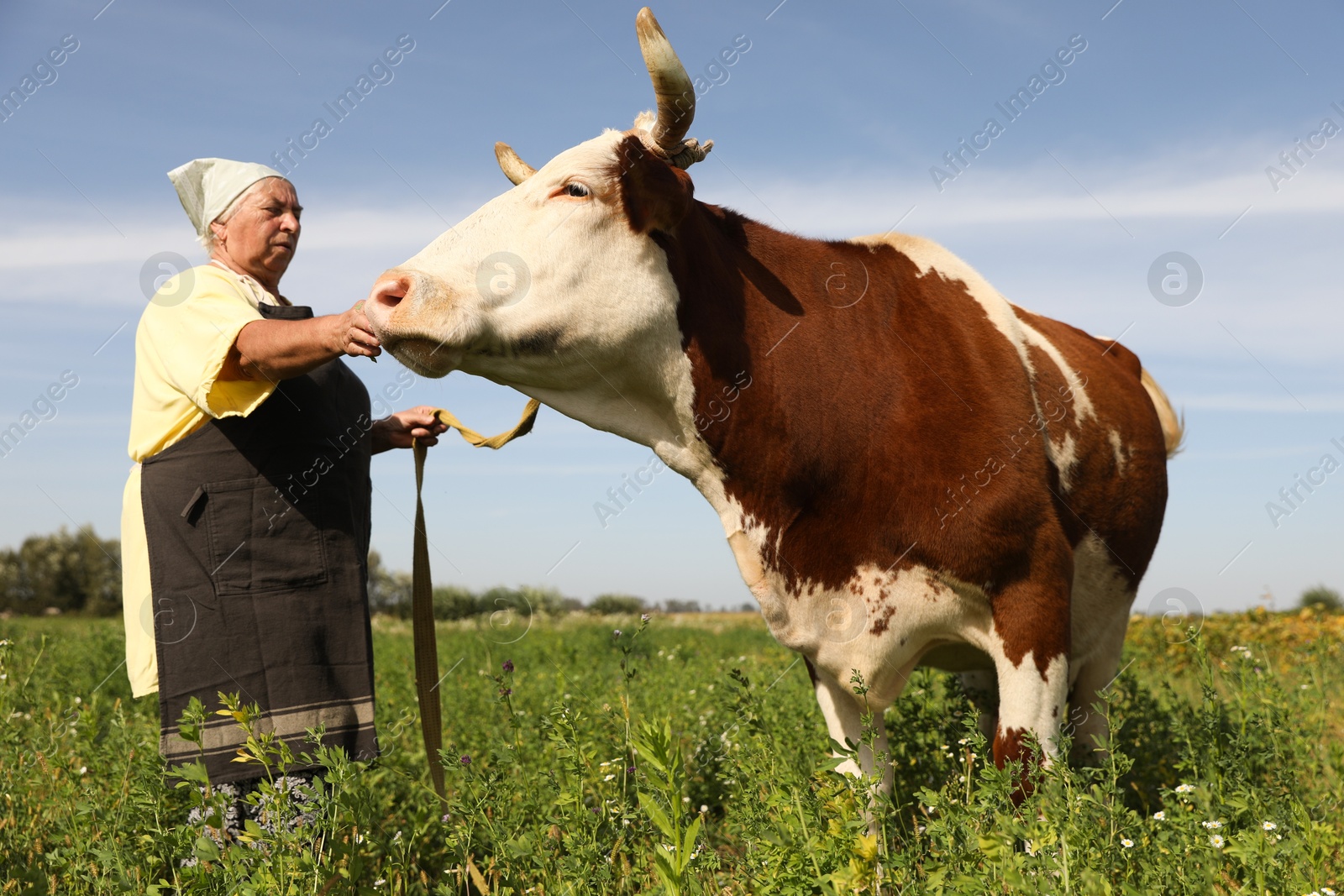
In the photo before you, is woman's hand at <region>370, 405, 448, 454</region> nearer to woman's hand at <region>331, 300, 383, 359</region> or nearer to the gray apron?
the gray apron

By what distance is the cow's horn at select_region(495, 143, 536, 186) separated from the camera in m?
3.77

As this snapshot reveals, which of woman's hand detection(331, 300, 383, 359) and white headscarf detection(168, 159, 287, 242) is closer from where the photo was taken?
woman's hand detection(331, 300, 383, 359)

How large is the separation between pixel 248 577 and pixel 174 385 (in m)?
0.66

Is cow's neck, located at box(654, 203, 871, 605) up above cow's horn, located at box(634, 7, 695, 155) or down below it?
below

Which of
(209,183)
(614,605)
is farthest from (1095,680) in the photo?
(614,605)

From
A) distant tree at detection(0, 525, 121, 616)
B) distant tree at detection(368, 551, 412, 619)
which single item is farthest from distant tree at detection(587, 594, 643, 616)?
distant tree at detection(0, 525, 121, 616)

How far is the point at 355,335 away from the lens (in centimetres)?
293

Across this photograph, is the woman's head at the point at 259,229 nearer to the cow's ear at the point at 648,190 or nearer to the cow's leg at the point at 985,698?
the cow's ear at the point at 648,190

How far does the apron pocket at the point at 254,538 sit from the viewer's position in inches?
127

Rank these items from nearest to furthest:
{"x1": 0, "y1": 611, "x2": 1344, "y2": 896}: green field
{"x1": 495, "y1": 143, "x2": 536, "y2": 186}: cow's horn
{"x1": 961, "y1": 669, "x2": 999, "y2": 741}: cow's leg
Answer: {"x1": 0, "y1": 611, "x2": 1344, "y2": 896}: green field < {"x1": 495, "y1": 143, "x2": 536, "y2": 186}: cow's horn < {"x1": 961, "y1": 669, "x2": 999, "y2": 741}: cow's leg

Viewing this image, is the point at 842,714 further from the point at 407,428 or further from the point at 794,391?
the point at 407,428

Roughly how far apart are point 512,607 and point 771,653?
7167 millimetres

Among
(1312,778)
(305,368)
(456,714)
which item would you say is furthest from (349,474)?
(1312,778)

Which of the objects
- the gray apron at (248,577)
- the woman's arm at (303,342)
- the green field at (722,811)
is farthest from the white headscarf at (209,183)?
the green field at (722,811)
